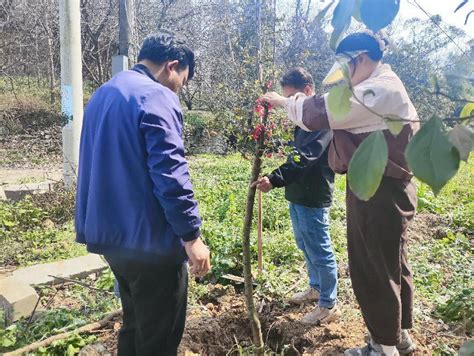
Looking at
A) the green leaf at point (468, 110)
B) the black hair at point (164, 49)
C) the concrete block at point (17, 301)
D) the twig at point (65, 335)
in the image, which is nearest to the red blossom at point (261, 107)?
the black hair at point (164, 49)

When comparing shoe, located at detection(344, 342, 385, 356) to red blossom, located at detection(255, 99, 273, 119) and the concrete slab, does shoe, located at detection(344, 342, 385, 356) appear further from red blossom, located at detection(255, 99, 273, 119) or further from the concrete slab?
the concrete slab

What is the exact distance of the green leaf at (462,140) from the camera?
1.86 feet

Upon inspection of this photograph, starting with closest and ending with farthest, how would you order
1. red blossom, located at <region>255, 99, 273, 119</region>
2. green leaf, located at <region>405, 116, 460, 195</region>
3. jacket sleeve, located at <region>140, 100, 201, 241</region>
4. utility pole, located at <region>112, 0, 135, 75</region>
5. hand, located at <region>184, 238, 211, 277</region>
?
green leaf, located at <region>405, 116, 460, 195</region>
jacket sleeve, located at <region>140, 100, 201, 241</region>
hand, located at <region>184, 238, 211, 277</region>
red blossom, located at <region>255, 99, 273, 119</region>
utility pole, located at <region>112, 0, 135, 75</region>

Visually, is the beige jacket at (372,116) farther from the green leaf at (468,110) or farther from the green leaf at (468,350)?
the green leaf at (468,350)

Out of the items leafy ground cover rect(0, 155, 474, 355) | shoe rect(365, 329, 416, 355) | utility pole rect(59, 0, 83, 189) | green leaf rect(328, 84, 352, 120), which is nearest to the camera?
green leaf rect(328, 84, 352, 120)

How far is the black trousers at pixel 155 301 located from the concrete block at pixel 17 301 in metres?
1.57

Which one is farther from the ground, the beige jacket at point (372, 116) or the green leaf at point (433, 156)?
the green leaf at point (433, 156)

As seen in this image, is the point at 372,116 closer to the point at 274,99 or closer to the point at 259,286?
the point at 274,99

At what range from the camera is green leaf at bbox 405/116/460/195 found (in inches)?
22.2

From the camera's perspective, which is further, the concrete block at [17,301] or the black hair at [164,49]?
the concrete block at [17,301]

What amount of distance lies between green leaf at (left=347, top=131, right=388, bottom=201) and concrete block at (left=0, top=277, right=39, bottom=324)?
11.1ft

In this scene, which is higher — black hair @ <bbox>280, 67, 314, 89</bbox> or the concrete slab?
black hair @ <bbox>280, 67, 314, 89</bbox>

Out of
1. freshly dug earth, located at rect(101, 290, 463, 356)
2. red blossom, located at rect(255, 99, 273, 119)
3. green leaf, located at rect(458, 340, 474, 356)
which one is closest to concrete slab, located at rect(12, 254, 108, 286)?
freshly dug earth, located at rect(101, 290, 463, 356)

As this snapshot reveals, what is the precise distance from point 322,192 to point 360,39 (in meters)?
1.18
